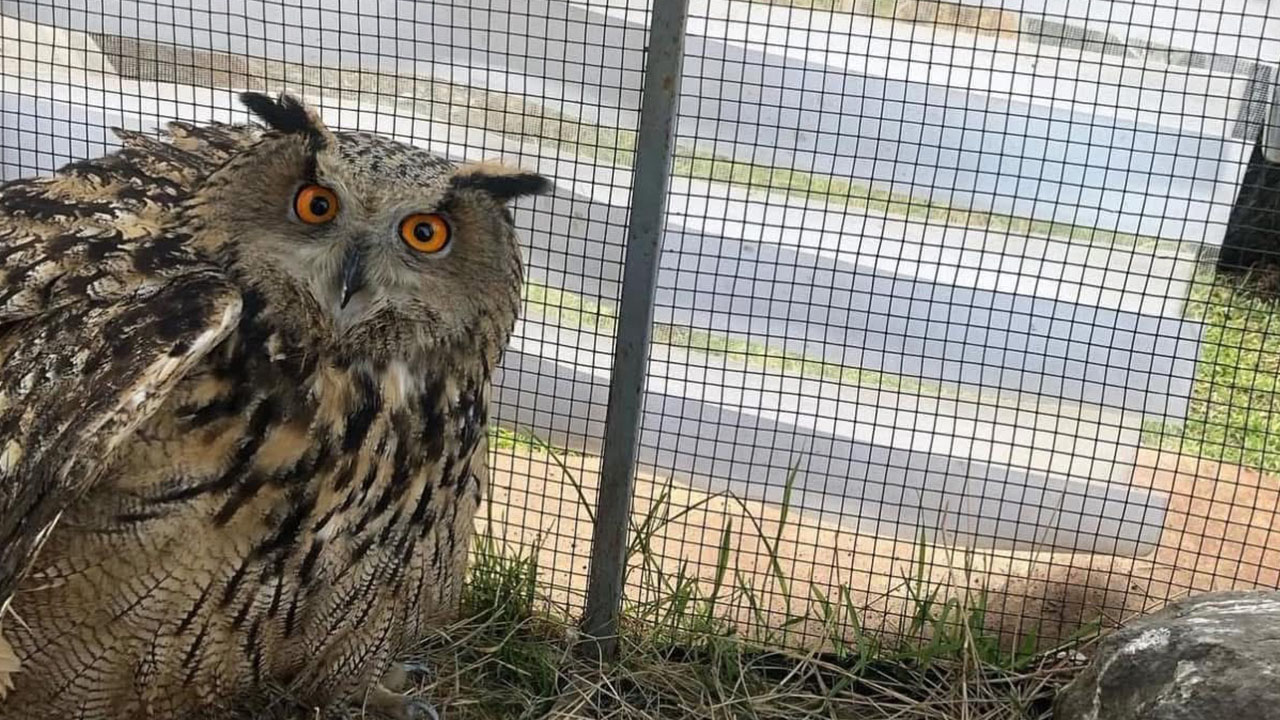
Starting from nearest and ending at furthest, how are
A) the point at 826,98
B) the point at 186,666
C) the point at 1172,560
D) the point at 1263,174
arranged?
the point at 186,666
the point at 826,98
the point at 1172,560
the point at 1263,174

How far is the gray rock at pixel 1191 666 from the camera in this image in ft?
5.23

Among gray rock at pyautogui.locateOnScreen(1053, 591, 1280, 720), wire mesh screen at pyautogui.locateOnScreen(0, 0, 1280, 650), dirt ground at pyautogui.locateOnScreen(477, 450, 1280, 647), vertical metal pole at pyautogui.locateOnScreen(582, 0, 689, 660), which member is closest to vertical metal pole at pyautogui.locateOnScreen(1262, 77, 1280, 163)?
wire mesh screen at pyautogui.locateOnScreen(0, 0, 1280, 650)

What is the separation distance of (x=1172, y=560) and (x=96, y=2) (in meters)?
2.81

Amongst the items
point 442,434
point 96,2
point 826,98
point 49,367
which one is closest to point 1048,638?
point 826,98

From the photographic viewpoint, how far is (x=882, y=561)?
2561 millimetres

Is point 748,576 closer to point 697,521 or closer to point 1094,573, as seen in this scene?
point 697,521

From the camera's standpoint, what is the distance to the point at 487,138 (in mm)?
2455

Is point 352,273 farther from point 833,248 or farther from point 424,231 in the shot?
point 833,248

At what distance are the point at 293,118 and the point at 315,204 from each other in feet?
0.43

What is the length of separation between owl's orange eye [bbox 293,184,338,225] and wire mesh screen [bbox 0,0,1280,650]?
36.0 inches

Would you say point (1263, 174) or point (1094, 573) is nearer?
point (1094, 573)

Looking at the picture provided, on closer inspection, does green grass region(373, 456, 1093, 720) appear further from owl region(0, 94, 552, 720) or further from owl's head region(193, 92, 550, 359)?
owl's head region(193, 92, 550, 359)

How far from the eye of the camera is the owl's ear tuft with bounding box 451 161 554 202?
4.52ft

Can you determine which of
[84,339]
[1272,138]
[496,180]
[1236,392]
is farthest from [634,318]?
[1236,392]
